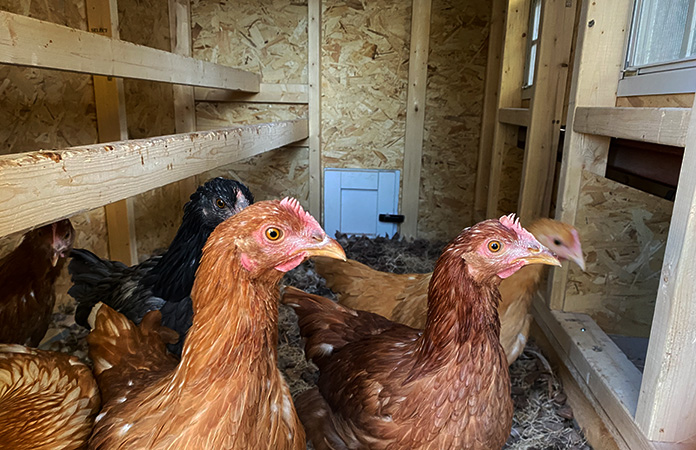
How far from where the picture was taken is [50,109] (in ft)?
9.32

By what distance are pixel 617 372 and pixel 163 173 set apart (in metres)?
2.02

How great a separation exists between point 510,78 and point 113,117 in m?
3.18

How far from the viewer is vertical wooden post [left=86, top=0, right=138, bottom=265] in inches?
122

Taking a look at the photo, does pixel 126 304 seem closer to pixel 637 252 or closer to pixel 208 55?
pixel 637 252

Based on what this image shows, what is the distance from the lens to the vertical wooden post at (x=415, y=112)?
4074 millimetres

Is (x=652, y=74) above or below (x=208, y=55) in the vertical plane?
below

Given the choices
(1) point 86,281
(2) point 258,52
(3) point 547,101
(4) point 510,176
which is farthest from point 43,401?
(2) point 258,52

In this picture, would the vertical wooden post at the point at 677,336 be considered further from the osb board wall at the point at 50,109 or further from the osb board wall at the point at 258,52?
the osb board wall at the point at 258,52

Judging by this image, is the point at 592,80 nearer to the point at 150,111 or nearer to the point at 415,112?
the point at 415,112

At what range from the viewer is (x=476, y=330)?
4.31 ft

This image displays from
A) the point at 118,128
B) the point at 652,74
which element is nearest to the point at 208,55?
the point at 118,128

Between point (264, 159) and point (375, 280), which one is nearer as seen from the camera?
point (375, 280)

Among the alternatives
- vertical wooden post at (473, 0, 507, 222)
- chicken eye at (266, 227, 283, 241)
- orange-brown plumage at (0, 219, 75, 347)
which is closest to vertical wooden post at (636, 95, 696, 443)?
chicken eye at (266, 227, 283, 241)

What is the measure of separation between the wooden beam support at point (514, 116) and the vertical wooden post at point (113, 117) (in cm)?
299
